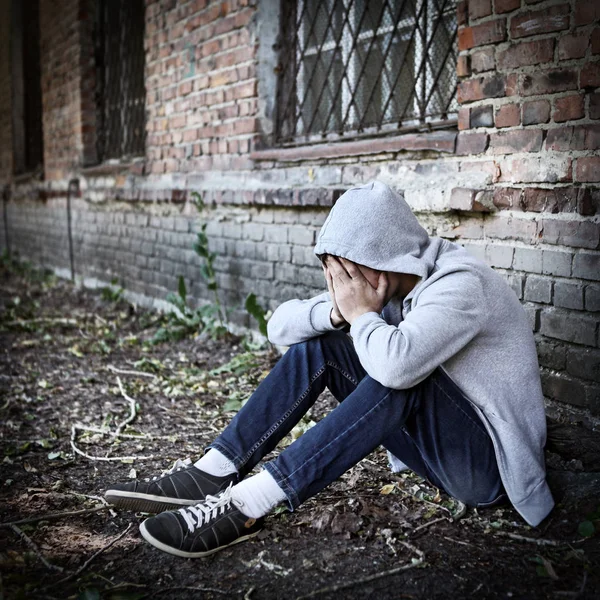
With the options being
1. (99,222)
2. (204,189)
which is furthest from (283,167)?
(99,222)

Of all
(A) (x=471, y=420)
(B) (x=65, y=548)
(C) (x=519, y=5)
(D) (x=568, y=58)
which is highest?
(C) (x=519, y=5)

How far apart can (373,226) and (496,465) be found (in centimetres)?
82

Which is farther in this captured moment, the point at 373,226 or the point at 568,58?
the point at 568,58

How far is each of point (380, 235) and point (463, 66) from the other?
3.91 feet

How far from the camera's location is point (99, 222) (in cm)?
669

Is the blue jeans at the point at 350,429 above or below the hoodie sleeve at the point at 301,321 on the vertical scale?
below

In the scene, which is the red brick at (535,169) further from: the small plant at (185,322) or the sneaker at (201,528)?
the small plant at (185,322)

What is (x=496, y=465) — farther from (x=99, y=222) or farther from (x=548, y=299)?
(x=99, y=222)

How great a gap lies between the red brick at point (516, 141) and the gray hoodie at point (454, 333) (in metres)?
0.72

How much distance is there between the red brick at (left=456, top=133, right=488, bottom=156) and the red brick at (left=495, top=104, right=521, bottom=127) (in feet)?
0.30

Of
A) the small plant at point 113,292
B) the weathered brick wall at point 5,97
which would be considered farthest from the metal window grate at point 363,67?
the weathered brick wall at point 5,97

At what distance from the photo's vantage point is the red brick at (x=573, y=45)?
2311 mm

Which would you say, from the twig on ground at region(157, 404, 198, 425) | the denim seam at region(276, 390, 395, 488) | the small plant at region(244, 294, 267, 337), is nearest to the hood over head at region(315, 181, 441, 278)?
the denim seam at region(276, 390, 395, 488)

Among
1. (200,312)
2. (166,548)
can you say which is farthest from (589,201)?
(200,312)
